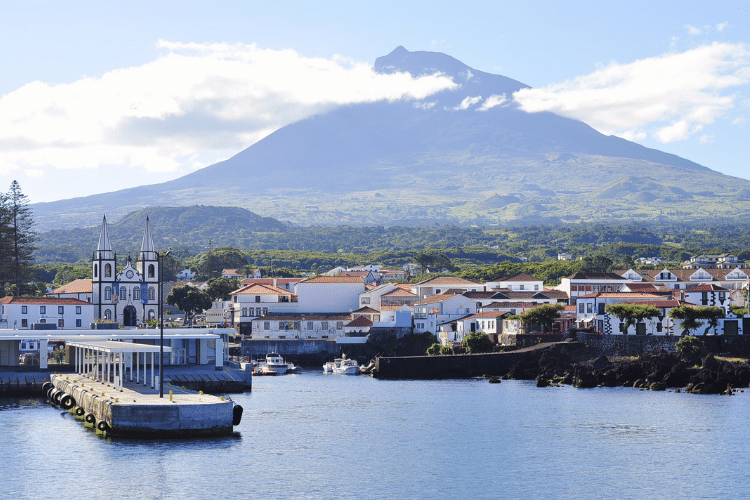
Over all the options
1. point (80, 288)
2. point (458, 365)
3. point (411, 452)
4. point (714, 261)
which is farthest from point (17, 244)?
point (714, 261)

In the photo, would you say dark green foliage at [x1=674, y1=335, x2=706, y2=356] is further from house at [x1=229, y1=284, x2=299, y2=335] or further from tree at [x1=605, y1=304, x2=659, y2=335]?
house at [x1=229, y1=284, x2=299, y2=335]

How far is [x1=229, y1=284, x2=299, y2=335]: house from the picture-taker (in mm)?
101438

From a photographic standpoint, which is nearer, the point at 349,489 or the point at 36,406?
the point at 349,489

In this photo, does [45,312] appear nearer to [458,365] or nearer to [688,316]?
[458,365]

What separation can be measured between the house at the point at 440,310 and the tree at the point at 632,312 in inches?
698

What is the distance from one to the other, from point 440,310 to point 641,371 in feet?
87.1

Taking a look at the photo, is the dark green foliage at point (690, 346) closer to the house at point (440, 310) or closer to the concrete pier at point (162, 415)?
the house at point (440, 310)

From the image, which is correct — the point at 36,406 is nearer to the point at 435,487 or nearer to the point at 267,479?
the point at 267,479

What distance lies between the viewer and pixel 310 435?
150ft

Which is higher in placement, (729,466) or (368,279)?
(368,279)

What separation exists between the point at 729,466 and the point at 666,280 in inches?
3033

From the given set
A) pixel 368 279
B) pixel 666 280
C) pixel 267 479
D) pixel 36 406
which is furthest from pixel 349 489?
pixel 368 279

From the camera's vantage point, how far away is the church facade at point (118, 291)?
328ft

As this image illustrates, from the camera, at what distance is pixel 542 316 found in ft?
267
